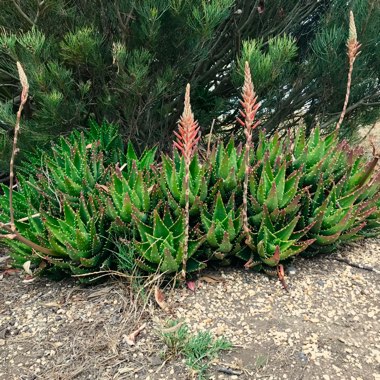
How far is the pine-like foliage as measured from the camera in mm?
3363

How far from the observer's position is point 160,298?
8.04 ft

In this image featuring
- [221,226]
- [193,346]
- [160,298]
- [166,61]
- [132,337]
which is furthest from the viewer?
[166,61]

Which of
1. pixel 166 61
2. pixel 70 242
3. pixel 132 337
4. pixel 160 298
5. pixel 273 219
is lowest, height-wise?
pixel 132 337

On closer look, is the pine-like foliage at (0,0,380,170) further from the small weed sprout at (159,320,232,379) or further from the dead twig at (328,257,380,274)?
the small weed sprout at (159,320,232,379)

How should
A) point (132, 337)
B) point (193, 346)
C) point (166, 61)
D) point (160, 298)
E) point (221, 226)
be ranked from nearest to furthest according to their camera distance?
point (193, 346) < point (132, 337) < point (160, 298) < point (221, 226) < point (166, 61)

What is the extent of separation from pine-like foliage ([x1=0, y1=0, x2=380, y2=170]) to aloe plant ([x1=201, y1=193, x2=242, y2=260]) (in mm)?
1250

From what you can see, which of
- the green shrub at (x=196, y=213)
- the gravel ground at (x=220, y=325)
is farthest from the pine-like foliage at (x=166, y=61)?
the gravel ground at (x=220, y=325)

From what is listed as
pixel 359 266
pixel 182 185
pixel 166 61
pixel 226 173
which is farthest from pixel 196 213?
pixel 166 61

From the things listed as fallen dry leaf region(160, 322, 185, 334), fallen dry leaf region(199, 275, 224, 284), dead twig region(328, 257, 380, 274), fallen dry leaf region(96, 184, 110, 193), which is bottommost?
fallen dry leaf region(160, 322, 185, 334)

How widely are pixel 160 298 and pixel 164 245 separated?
0.86 ft

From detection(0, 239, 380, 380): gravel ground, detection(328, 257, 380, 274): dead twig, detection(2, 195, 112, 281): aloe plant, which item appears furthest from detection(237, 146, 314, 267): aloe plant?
detection(2, 195, 112, 281): aloe plant

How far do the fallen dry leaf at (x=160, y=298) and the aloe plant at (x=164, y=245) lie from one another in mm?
105

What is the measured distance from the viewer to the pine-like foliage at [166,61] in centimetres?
336

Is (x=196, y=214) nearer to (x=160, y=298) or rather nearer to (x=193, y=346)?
(x=160, y=298)
